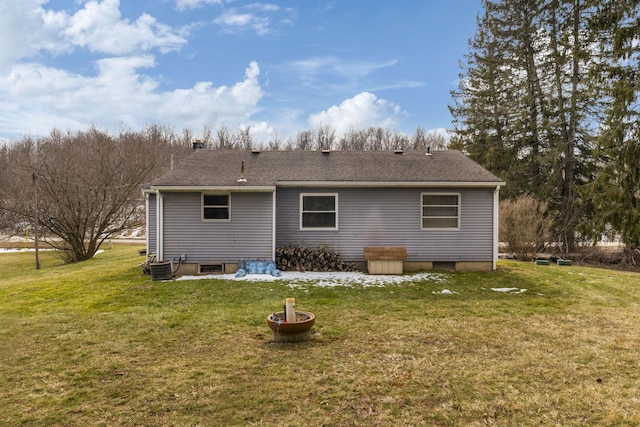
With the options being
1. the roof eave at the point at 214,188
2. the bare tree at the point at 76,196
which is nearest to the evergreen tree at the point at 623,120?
the roof eave at the point at 214,188

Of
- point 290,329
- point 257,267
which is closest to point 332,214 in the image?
point 257,267

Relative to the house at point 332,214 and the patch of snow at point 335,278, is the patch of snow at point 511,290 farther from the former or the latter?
the house at point 332,214

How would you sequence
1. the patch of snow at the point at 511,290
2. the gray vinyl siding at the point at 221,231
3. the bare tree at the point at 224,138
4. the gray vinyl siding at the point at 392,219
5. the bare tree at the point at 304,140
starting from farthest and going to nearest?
the bare tree at the point at 304,140, the bare tree at the point at 224,138, the gray vinyl siding at the point at 392,219, the gray vinyl siding at the point at 221,231, the patch of snow at the point at 511,290

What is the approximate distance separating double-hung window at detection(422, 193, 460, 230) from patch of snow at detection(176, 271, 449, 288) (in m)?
1.53

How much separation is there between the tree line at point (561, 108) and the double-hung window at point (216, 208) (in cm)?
1175

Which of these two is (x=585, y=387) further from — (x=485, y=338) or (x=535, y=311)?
(x=535, y=311)

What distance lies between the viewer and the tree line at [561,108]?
11.6 metres

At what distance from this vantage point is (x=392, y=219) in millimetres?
10414

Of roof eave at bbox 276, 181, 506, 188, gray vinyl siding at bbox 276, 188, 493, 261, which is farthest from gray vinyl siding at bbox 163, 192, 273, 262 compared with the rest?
roof eave at bbox 276, 181, 506, 188

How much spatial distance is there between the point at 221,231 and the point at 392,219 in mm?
4927

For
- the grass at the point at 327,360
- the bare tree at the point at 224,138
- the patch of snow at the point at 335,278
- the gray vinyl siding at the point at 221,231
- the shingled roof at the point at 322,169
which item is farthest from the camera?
the bare tree at the point at 224,138

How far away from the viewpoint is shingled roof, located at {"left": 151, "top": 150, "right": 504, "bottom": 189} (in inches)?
397

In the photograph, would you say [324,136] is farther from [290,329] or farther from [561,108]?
[290,329]

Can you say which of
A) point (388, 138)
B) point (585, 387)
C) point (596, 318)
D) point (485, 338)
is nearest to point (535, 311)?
point (596, 318)
